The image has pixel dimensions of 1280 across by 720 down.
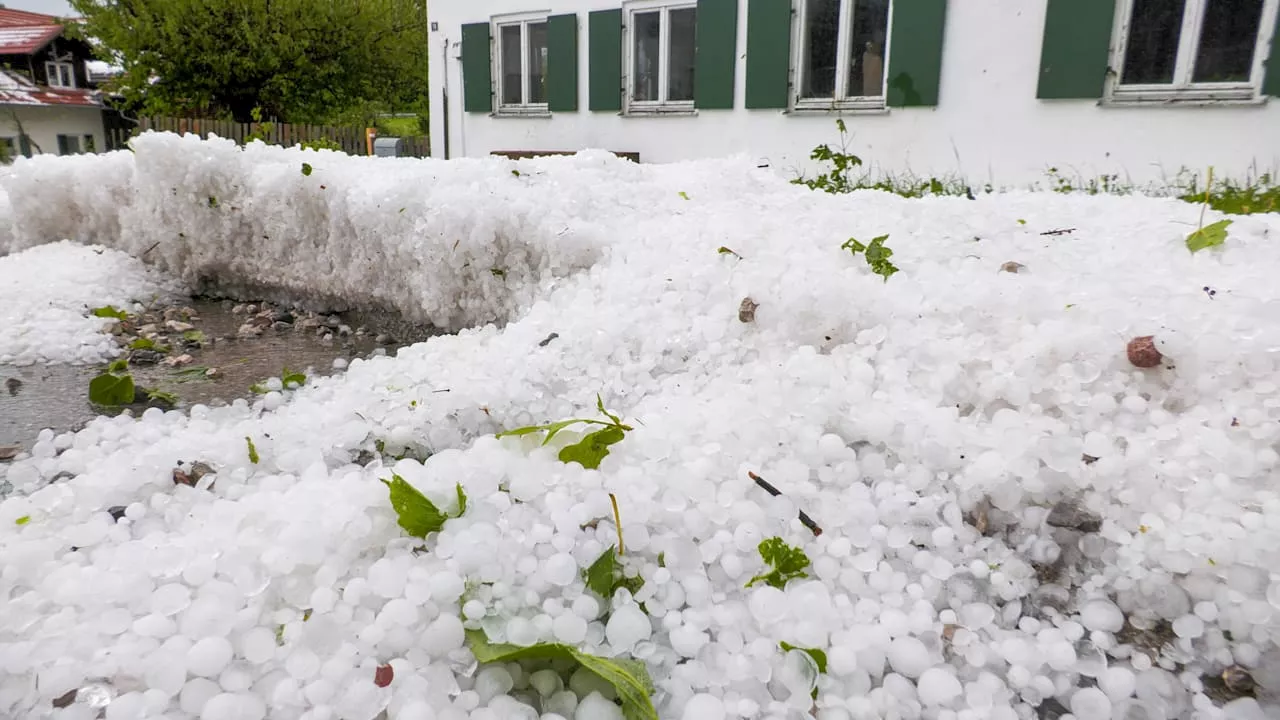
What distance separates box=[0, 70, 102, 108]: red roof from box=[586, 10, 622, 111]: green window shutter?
66.1 feet

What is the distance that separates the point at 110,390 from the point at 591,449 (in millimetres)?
1361

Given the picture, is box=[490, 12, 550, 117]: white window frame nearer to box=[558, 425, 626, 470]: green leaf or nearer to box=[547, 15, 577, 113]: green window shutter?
box=[547, 15, 577, 113]: green window shutter

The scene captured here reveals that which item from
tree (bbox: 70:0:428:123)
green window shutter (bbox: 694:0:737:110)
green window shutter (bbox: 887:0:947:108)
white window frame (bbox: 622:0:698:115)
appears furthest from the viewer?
tree (bbox: 70:0:428:123)

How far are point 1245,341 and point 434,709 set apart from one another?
4.16 ft

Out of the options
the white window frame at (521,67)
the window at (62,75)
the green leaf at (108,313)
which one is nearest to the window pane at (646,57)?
the white window frame at (521,67)

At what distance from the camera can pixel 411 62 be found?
17484mm

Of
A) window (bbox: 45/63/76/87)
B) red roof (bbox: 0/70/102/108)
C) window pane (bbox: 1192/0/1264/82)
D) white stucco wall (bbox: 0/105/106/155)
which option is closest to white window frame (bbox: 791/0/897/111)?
window pane (bbox: 1192/0/1264/82)

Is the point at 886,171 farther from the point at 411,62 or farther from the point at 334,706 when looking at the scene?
the point at 411,62

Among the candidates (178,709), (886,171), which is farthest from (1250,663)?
(886,171)

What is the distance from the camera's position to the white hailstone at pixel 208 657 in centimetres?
80

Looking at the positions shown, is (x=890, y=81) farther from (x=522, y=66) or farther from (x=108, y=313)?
(x=108, y=313)

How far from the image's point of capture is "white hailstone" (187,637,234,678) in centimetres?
80

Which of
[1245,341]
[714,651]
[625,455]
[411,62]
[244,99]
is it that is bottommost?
[714,651]

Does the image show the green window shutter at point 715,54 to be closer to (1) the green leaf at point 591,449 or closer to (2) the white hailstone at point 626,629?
(1) the green leaf at point 591,449
